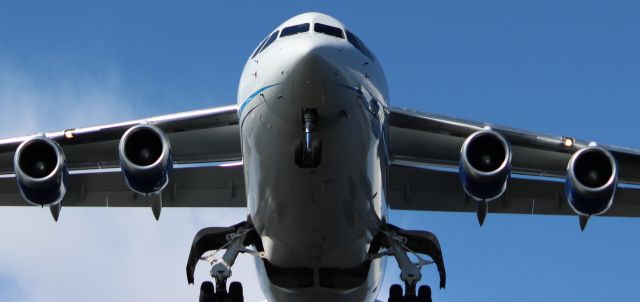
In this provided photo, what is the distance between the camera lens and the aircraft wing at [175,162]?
42.7 feet

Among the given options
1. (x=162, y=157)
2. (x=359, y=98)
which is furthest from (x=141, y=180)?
(x=359, y=98)

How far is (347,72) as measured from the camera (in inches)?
426

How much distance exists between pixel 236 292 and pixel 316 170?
10.1 ft

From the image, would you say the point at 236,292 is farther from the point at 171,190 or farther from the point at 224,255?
the point at 171,190

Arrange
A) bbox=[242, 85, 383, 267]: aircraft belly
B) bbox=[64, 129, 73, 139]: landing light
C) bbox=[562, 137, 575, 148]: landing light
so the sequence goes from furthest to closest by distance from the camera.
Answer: bbox=[64, 129, 73, 139]: landing light → bbox=[562, 137, 575, 148]: landing light → bbox=[242, 85, 383, 267]: aircraft belly

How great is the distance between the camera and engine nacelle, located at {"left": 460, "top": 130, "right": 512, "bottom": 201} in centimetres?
1197

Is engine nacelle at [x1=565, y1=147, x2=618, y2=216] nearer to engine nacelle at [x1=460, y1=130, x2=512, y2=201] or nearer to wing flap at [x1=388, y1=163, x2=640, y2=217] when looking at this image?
engine nacelle at [x1=460, y1=130, x2=512, y2=201]

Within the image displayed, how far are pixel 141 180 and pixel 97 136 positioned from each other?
1.44 meters

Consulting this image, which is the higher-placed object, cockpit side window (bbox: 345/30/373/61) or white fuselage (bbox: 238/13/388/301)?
cockpit side window (bbox: 345/30/373/61)

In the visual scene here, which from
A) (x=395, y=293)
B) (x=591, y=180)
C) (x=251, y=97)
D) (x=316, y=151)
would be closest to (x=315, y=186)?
(x=316, y=151)

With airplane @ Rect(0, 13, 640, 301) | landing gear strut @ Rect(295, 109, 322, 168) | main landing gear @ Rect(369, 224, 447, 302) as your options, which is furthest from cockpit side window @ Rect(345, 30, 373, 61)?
main landing gear @ Rect(369, 224, 447, 302)

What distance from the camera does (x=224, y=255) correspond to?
12.5 metres

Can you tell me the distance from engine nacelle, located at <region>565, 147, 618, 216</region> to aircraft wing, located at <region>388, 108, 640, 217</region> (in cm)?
34

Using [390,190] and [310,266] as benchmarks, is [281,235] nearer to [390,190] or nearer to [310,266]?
[310,266]
